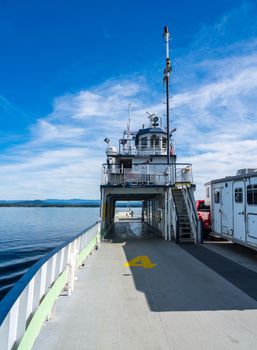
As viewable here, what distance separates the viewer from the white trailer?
10.0m

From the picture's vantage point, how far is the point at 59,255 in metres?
5.97

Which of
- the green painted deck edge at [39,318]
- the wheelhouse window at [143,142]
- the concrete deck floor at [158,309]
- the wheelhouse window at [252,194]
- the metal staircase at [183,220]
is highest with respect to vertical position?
the wheelhouse window at [143,142]

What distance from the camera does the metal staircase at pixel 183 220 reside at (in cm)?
1501

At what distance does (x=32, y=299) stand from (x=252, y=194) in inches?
331

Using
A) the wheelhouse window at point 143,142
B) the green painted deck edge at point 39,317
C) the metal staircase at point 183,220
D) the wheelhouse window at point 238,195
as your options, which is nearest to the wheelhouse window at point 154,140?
the wheelhouse window at point 143,142

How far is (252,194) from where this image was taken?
1000cm

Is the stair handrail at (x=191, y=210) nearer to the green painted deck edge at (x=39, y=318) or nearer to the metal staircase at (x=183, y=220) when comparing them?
the metal staircase at (x=183, y=220)

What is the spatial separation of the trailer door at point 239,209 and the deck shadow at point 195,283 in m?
1.22

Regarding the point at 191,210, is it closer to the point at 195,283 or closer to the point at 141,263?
the point at 141,263

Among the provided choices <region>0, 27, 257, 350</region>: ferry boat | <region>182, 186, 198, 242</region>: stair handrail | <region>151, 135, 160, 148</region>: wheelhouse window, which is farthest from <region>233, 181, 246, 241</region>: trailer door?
<region>151, 135, 160, 148</region>: wheelhouse window

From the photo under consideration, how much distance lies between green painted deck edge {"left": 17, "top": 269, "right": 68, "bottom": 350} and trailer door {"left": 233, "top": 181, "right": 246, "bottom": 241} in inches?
300

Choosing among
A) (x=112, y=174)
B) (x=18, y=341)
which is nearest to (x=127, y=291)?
(x=18, y=341)

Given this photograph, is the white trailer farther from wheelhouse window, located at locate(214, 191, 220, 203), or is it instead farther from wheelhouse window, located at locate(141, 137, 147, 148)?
wheelhouse window, located at locate(141, 137, 147, 148)

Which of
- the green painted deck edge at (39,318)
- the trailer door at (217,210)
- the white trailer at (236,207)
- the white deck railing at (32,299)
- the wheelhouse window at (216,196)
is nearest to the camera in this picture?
the white deck railing at (32,299)
